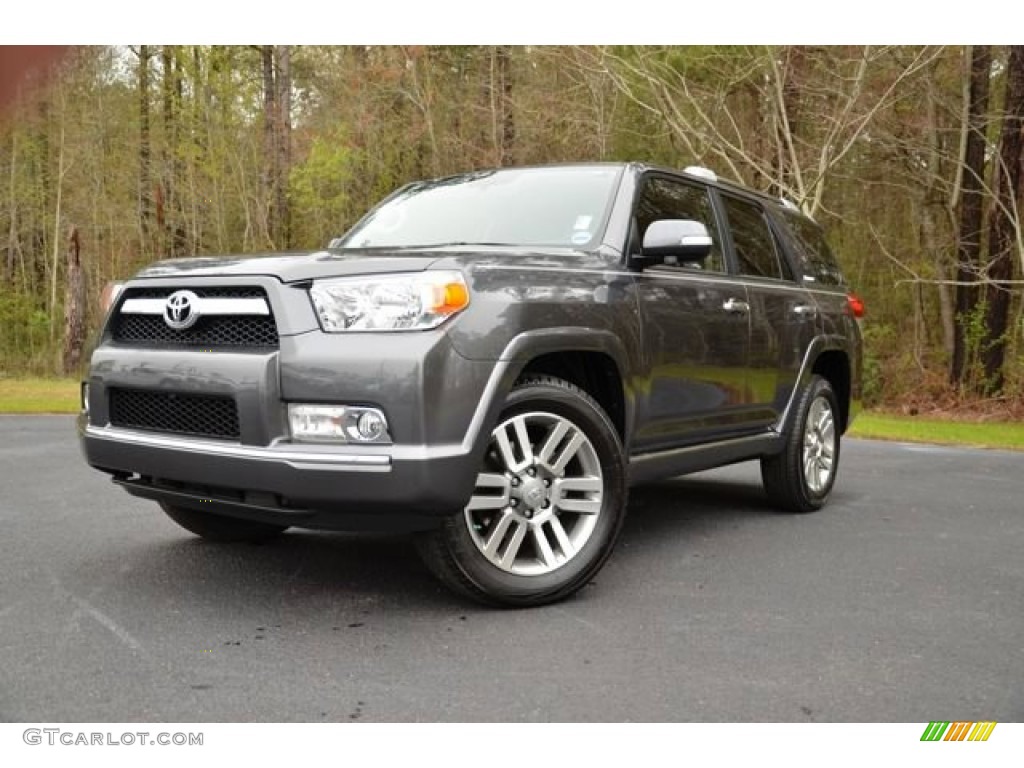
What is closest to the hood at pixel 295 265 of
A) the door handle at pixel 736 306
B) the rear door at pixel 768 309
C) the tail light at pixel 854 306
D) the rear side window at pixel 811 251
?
the door handle at pixel 736 306

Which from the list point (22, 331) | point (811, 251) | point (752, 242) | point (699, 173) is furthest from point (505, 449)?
point (22, 331)

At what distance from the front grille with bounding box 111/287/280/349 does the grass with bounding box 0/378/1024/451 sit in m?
9.08

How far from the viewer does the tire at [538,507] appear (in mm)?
3498

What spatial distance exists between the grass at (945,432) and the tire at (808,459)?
5.00 metres

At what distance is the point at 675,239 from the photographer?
13.5ft

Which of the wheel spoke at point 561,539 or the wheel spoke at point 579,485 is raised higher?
the wheel spoke at point 579,485

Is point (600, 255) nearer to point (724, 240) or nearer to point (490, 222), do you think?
point (490, 222)

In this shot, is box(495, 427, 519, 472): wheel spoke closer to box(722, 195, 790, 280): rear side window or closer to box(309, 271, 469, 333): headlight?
box(309, 271, 469, 333): headlight

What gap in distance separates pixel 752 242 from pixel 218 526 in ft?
11.3

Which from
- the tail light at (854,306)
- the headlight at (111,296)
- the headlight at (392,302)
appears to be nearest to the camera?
the headlight at (392,302)

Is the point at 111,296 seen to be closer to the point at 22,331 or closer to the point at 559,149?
the point at 559,149

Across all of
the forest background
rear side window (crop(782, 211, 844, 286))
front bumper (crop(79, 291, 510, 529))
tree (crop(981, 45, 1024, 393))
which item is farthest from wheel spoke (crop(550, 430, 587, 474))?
tree (crop(981, 45, 1024, 393))
